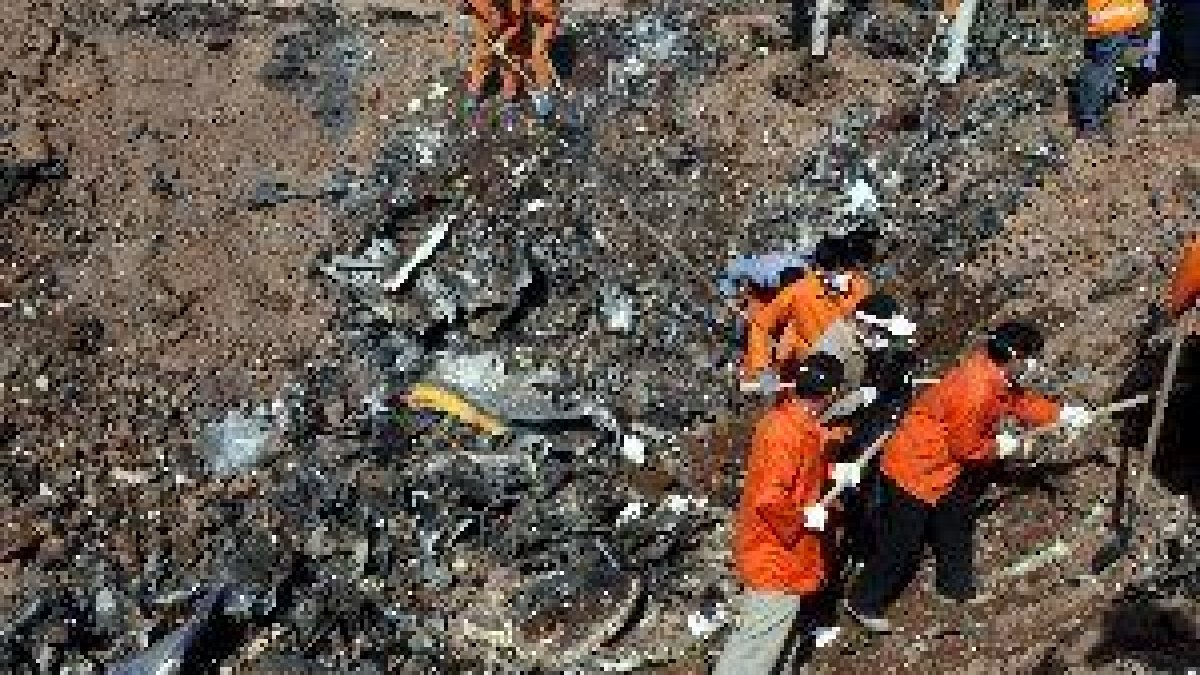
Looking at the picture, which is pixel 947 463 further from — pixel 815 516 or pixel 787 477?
pixel 787 477

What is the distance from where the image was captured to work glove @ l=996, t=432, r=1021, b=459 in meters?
7.64

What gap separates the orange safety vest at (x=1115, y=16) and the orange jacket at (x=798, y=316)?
2869 mm

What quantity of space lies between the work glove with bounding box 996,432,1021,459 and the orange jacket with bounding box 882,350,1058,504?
0.38 m

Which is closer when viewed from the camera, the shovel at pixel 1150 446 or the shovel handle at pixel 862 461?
the shovel at pixel 1150 446

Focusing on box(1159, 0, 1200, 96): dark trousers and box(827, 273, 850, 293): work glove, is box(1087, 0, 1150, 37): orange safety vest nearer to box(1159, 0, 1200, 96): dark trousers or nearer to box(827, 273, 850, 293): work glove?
box(1159, 0, 1200, 96): dark trousers

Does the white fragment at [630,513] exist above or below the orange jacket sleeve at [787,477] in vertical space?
below

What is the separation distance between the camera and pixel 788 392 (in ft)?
22.1

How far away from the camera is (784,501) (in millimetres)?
6652

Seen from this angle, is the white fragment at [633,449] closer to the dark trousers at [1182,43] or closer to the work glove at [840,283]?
the work glove at [840,283]

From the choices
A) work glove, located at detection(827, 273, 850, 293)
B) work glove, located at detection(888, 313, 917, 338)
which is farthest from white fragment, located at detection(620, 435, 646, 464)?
work glove, located at detection(888, 313, 917, 338)

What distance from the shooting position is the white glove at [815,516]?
671 cm

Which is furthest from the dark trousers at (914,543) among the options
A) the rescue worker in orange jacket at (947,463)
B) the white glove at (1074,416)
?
the white glove at (1074,416)

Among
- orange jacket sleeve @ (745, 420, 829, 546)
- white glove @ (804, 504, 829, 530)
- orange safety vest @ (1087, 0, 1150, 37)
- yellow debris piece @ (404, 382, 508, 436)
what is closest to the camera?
orange jacket sleeve @ (745, 420, 829, 546)

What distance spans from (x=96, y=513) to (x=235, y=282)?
218 cm
